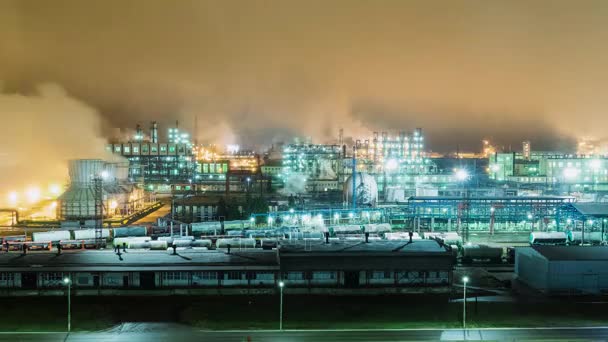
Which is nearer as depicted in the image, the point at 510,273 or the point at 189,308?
the point at 189,308

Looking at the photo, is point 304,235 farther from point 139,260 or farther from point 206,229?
point 139,260

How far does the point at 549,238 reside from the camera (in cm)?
2338

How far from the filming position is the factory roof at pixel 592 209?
71.3 feet

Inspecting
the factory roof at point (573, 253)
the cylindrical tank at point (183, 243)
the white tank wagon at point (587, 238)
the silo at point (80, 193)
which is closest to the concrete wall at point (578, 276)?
the factory roof at point (573, 253)

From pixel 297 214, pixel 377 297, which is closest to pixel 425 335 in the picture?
pixel 377 297

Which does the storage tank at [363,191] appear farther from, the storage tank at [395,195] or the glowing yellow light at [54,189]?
the glowing yellow light at [54,189]

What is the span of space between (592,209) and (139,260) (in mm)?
19291

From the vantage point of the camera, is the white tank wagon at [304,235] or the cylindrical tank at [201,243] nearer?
the cylindrical tank at [201,243]

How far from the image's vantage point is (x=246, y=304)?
14.3 m

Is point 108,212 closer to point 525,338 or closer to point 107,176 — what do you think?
point 107,176

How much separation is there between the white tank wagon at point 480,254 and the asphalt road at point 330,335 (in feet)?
25.3

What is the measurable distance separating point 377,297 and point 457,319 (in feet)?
9.07

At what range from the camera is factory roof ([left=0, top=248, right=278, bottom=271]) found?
15.4 m

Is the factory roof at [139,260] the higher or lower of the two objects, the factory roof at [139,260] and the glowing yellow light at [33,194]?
the lower
